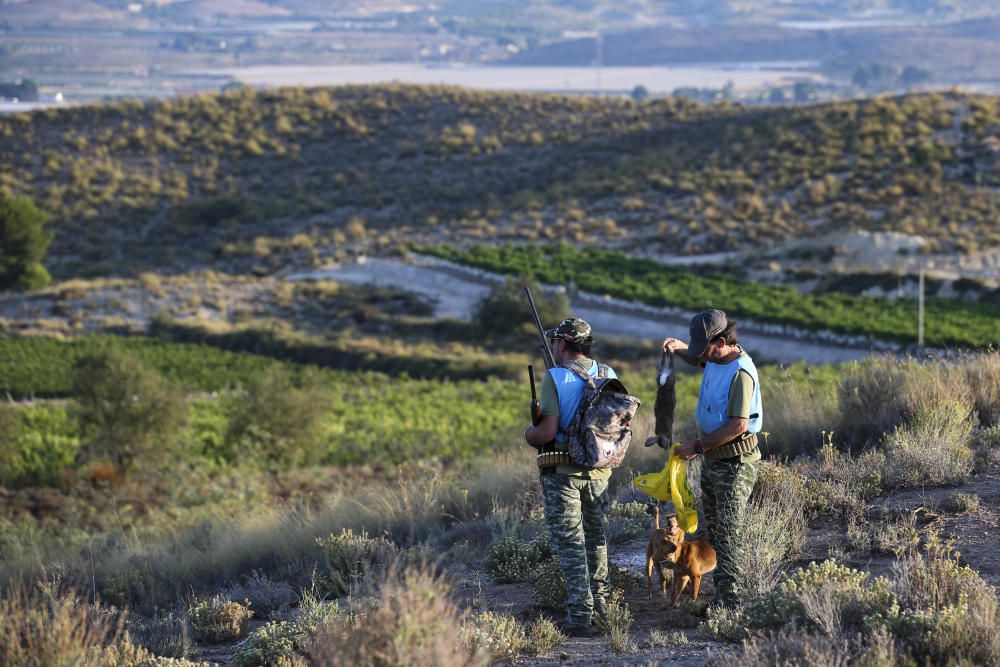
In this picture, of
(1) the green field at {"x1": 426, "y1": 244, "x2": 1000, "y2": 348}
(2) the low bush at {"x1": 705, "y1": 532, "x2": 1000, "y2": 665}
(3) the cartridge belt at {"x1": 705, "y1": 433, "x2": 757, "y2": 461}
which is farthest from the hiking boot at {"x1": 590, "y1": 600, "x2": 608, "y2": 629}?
(1) the green field at {"x1": 426, "y1": 244, "x2": 1000, "y2": 348}

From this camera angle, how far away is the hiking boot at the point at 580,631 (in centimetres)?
611

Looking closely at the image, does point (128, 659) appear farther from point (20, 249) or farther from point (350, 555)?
point (20, 249)

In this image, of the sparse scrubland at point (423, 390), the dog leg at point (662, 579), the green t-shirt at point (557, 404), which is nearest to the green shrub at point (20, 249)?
the sparse scrubland at point (423, 390)

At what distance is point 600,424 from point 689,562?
106cm

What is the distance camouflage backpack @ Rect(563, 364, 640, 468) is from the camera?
5.80 m

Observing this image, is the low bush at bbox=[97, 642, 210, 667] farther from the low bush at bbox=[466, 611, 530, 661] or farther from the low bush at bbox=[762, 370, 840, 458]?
the low bush at bbox=[762, 370, 840, 458]

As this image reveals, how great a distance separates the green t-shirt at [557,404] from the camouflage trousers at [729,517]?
2.10 ft

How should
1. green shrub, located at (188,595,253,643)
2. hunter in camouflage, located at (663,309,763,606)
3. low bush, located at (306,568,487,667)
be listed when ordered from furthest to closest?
1. green shrub, located at (188,595,253,643)
2. hunter in camouflage, located at (663,309,763,606)
3. low bush, located at (306,568,487,667)

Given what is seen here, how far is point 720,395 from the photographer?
5.92 m

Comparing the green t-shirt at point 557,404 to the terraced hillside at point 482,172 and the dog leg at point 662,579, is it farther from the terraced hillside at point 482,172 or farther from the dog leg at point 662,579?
the terraced hillside at point 482,172

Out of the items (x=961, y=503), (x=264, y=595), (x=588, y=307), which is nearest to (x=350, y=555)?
(x=264, y=595)

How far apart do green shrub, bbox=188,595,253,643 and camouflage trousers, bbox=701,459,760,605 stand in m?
3.11

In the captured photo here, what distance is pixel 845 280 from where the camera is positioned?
37094mm

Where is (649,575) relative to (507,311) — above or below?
above
